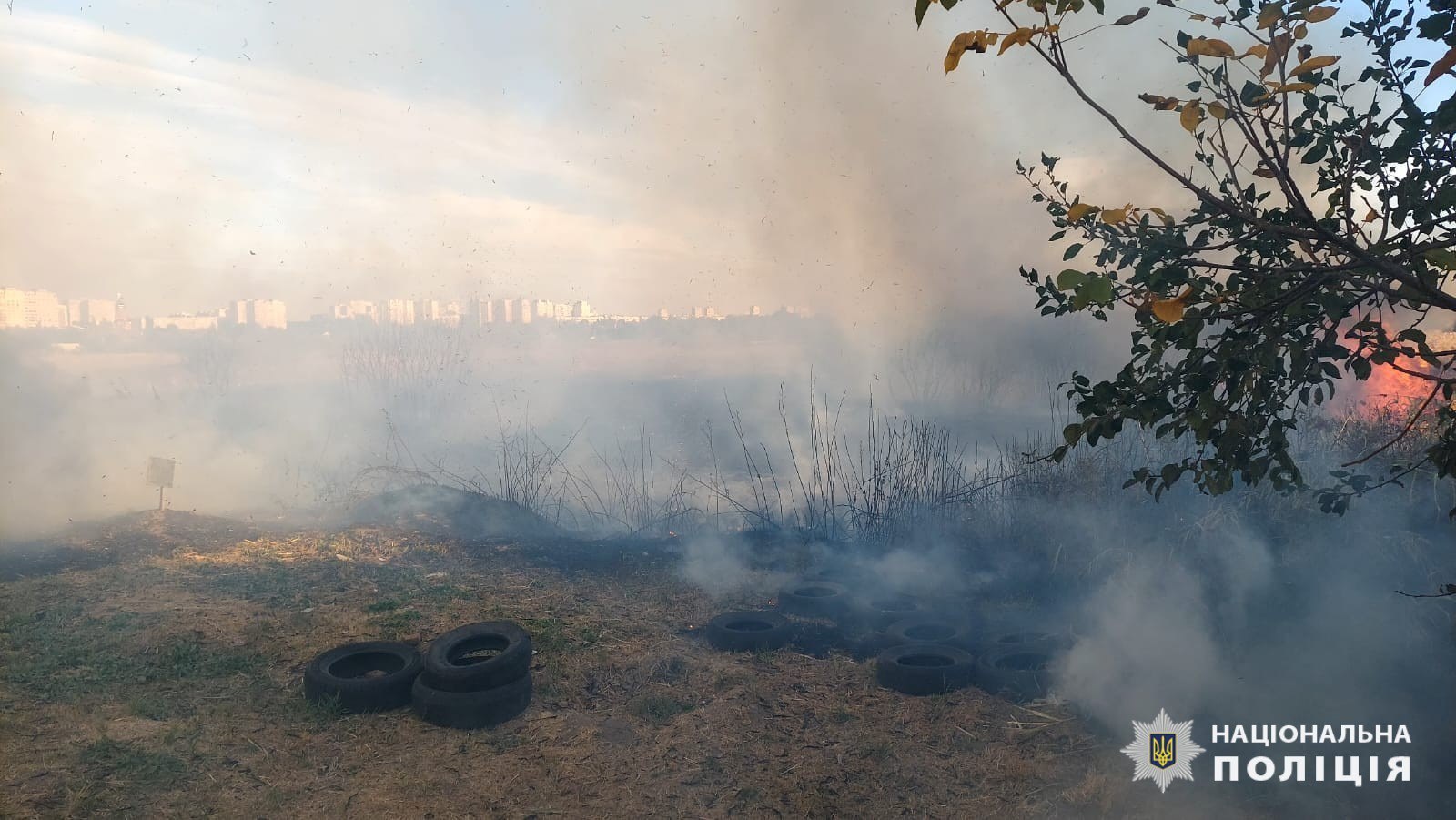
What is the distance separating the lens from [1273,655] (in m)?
6.05

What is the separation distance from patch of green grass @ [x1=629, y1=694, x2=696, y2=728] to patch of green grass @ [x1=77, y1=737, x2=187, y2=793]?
283cm

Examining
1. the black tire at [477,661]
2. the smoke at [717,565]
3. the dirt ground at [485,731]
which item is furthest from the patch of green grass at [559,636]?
the smoke at [717,565]

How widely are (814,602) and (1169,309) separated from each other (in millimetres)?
6740

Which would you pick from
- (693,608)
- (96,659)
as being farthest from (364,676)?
(693,608)

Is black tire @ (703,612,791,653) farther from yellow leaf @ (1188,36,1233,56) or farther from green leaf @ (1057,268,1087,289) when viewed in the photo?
yellow leaf @ (1188,36,1233,56)

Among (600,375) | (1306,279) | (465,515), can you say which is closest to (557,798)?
(1306,279)

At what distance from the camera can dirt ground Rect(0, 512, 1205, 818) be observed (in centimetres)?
461

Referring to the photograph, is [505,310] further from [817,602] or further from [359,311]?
[817,602]

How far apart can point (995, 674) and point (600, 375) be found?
A: 74.4 ft

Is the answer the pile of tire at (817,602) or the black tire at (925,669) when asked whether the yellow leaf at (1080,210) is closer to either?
the black tire at (925,669)

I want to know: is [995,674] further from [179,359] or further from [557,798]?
[179,359]

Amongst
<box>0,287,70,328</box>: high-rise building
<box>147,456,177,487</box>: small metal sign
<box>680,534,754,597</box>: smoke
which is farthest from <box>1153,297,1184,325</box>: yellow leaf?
<box>0,287,70,328</box>: high-rise building

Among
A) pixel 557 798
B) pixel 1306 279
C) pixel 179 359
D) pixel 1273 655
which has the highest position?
pixel 179 359

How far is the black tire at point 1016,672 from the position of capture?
611 centimetres
